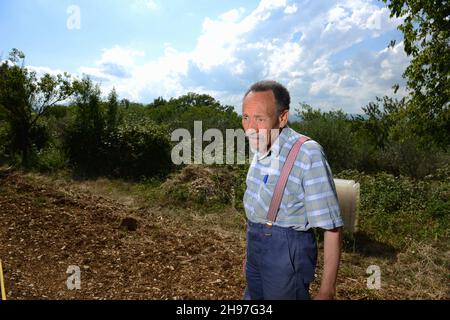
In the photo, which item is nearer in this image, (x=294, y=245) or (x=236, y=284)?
(x=294, y=245)

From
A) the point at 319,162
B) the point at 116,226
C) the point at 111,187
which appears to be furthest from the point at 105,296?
the point at 111,187

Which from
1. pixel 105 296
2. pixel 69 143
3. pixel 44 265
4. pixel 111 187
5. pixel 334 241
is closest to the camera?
pixel 334 241

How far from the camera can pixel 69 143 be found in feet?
41.1

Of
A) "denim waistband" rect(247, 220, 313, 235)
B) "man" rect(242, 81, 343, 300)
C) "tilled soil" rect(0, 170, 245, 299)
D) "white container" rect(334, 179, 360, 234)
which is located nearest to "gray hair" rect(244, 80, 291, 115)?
"man" rect(242, 81, 343, 300)

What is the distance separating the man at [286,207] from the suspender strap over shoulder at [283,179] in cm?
2

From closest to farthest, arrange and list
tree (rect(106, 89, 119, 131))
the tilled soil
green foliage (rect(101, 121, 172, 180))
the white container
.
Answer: the tilled soil → the white container → green foliage (rect(101, 121, 172, 180)) → tree (rect(106, 89, 119, 131))

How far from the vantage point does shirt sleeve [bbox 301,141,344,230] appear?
67.9 inches

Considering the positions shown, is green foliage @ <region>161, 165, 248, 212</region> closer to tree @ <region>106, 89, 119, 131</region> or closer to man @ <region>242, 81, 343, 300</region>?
tree @ <region>106, 89, 119, 131</region>

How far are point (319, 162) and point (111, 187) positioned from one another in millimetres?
9053
